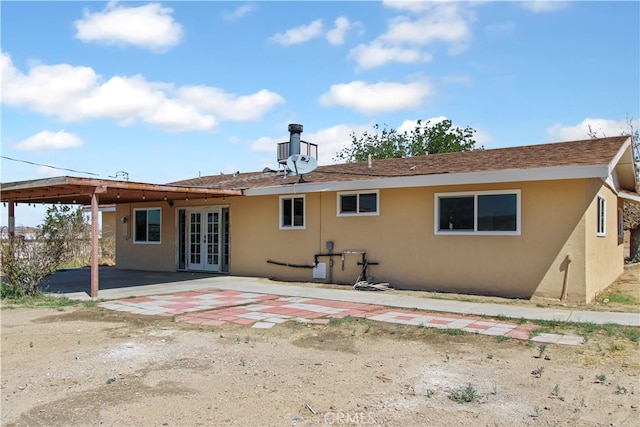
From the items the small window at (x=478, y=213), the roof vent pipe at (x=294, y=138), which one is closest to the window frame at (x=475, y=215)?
the small window at (x=478, y=213)

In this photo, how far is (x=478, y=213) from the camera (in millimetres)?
10758

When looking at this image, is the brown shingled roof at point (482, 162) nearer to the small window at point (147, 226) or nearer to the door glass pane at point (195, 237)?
the door glass pane at point (195, 237)

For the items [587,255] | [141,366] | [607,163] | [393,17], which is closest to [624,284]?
[587,255]

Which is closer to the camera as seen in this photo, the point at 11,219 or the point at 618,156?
the point at 618,156

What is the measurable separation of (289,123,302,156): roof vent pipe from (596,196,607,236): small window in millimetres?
9222

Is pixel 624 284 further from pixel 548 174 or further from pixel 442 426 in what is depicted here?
pixel 442 426

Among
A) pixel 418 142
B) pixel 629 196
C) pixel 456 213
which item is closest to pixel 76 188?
pixel 456 213

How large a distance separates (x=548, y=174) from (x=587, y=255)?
1.78 m

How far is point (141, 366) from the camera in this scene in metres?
5.45

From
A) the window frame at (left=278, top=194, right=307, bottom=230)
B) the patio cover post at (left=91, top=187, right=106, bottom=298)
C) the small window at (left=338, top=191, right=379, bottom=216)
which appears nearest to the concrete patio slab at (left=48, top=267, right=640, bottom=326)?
the patio cover post at (left=91, top=187, right=106, bottom=298)

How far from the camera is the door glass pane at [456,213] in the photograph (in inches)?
430

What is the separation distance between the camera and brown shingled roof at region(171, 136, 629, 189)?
10.2 m

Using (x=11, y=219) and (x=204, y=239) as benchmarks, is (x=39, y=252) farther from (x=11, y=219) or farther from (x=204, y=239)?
(x=204, y=239)

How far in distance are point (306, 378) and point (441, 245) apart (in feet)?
22.8
